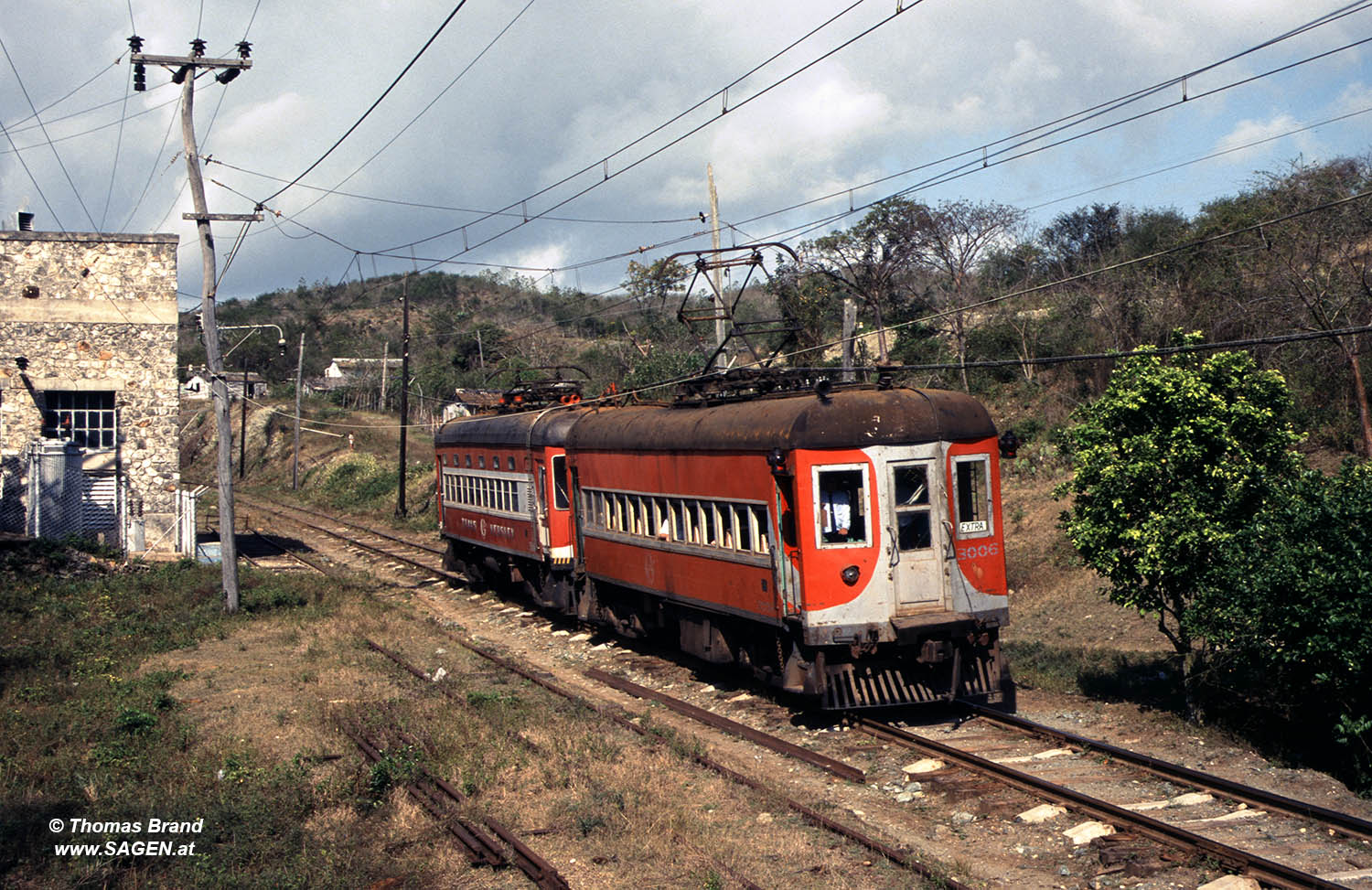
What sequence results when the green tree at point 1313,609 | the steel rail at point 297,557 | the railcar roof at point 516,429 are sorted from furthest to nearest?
the steel rail at point 297,557 < the railcar roof at point 516,429 < the green tree at point 1313,609

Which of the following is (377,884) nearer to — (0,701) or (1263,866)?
(1263,866)

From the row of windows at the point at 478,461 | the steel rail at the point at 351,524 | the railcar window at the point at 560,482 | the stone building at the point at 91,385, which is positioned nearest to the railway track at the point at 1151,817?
the railcar window at the point at 560,482

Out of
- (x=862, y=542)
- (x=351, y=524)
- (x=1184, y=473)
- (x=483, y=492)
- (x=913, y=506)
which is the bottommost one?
(x=351, y=524)

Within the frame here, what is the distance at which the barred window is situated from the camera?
82.3 feet

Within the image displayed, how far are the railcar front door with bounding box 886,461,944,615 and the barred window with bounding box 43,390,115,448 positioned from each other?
20920mm

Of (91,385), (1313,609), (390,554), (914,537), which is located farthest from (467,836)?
(390,554)

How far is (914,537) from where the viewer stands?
36.6 ft

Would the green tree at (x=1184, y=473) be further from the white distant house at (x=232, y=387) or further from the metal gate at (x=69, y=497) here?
the white distant house at (x=232, y=387)

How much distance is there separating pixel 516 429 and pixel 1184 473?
11.3 meters

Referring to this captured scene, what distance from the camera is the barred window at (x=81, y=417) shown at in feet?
82.3

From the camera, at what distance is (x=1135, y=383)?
38.0 feet

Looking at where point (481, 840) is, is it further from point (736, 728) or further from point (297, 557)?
point (297, 557)

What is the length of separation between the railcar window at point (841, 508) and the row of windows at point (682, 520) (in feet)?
2.60

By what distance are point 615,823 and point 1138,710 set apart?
236 inches
